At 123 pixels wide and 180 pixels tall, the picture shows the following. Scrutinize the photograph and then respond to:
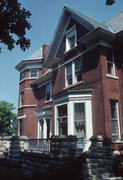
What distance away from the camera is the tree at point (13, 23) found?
727cm

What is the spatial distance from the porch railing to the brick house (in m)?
1.89

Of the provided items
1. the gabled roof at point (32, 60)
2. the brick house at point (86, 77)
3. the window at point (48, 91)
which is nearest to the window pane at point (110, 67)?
the brick house at point (86, 77)

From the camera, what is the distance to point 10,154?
14.7m

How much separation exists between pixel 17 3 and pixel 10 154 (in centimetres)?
1142

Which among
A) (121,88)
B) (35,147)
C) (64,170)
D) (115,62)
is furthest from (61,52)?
(64,170)

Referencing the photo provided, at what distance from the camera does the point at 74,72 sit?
50.8 ft

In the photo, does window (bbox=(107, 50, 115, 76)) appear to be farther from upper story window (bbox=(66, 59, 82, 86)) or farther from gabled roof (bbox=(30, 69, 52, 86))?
gabled roof (bbox=(30, 69, 52, 86))

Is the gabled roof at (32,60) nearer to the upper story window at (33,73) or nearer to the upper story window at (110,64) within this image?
the upper story window at (33,73)

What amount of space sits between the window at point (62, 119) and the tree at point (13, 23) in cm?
786

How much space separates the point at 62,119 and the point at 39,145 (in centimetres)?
291

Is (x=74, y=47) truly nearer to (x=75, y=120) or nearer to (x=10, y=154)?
(x=75, y=120)

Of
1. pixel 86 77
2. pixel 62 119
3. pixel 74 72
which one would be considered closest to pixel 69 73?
pixel 74 72

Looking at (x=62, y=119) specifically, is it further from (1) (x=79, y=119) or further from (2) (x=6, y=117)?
(2) (x=6, y=117)

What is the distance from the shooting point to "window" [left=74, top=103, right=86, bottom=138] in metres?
13.0
